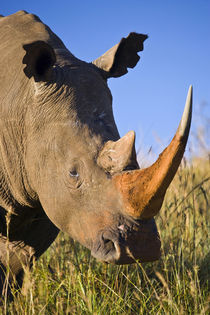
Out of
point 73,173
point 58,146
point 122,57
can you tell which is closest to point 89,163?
point 73,173

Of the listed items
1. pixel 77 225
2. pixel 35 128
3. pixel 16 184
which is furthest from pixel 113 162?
pixel 16 184

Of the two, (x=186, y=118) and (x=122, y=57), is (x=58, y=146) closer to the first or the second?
(x=186, y=118)

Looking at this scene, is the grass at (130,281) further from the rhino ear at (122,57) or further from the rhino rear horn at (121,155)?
the rhino ear at (122,57)

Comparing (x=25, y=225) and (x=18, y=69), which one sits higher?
(x=18, y=69)

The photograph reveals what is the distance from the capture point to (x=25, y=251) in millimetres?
4477

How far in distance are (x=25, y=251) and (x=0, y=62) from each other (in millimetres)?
1664

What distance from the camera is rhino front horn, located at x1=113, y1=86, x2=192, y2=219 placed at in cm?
282

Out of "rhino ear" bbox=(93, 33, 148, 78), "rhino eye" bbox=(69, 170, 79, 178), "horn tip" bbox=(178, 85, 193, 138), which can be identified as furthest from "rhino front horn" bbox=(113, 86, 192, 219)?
"rhino ear" bbox=(93, 33, 148, 78)

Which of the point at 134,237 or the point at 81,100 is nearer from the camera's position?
the point at 134,237

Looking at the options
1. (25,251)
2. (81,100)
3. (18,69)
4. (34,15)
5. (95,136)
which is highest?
(34,15)

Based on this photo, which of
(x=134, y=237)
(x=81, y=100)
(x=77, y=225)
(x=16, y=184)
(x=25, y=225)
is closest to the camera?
(x=134, y=237)

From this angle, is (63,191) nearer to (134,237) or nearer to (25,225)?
(134,237)

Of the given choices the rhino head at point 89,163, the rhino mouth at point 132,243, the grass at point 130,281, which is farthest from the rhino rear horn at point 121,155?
the grass at point 130,281

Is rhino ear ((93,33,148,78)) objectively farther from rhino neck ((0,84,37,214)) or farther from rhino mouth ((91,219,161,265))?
rhino mouth ((91,219,161,265))
